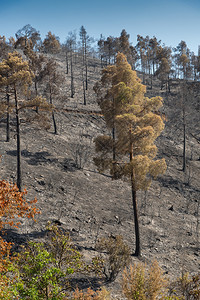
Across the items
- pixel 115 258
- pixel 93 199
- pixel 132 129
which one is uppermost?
pixel 132 129

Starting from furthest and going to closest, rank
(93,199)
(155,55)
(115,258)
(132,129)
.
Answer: (155,55), (93,199), (132,129), (115,258)

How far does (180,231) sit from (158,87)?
55822 mm

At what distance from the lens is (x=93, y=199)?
775 inches

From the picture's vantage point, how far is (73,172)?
2250 centimetres

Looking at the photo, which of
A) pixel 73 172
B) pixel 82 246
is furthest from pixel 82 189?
pixel 82 246

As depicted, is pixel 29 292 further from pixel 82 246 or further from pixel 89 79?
pixel 89 79

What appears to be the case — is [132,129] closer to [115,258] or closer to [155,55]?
[115,258]

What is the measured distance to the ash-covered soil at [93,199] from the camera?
15.0m

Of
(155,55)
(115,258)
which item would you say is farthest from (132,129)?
(155,55)

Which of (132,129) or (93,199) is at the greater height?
(132,129)

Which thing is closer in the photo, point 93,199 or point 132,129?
point 132,129

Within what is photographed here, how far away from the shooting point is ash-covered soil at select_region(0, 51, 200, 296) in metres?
15.0

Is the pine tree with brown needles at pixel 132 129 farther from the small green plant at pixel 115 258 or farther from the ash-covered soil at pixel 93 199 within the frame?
the ash-covered soil at pixel 93 199

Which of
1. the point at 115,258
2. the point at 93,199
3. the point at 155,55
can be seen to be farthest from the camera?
the point at 155,55
